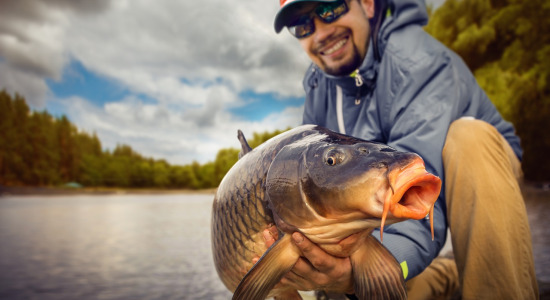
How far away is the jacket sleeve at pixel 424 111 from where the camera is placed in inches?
53.6

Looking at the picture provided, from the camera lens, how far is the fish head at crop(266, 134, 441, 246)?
0.71m

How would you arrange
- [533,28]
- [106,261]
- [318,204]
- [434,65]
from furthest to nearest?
[533,28] → [106,261] → [434,65] → [318,204]

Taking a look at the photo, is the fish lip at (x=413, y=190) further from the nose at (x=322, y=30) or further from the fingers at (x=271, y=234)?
the nose at (x=322, y=30)

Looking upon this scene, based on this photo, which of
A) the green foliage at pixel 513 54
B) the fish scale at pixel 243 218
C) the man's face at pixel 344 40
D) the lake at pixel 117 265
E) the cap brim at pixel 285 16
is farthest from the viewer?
the green foliage at pixel 513 54

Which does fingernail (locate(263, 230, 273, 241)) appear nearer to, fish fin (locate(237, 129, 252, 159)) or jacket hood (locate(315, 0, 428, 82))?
fish fin (locate(237, 129, 252, 159))

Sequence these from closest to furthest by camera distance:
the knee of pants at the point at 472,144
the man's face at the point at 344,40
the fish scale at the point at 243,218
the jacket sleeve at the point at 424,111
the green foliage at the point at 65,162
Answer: the fish scale at the point at 243,218, the jacket sleeve at the point at 424,111, the knee of pants at the point at 472,144, the man's face at the point at 344,40, the green foliage at the point at 65,162

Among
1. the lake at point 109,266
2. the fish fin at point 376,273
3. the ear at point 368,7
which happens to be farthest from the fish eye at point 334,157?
the lake at point 109,266

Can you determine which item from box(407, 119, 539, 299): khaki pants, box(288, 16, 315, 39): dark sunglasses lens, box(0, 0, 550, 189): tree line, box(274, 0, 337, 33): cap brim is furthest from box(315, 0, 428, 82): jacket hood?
box(0, 0, 550, 189): tree line

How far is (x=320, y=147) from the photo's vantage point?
94 centimetres

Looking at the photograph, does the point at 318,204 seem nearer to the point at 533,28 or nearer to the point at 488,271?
the point at 488,271

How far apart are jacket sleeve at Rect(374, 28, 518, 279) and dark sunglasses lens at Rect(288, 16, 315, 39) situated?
1.56 feet

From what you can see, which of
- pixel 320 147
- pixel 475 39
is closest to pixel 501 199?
pixel 320 147

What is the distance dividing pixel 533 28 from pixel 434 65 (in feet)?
40.3

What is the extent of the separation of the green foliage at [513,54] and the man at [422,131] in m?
9.70
